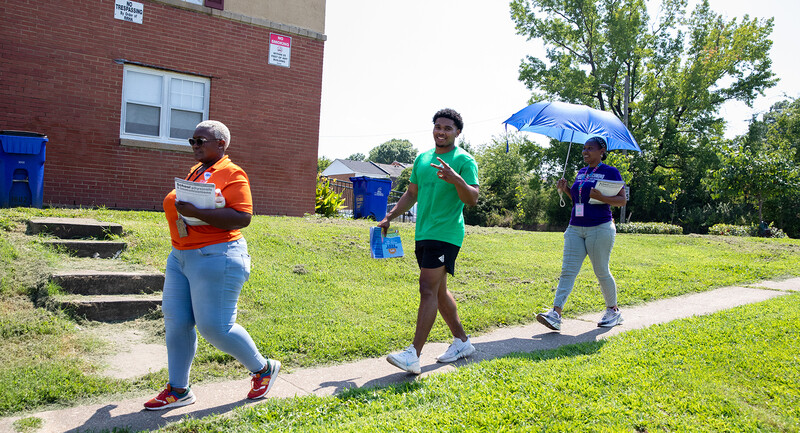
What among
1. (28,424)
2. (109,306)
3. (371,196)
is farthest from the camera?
(371,196)

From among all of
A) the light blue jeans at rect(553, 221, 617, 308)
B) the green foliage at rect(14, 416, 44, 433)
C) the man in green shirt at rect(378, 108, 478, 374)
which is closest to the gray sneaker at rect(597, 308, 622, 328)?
the light blue jeans at rect(553, 221, 617, 308)

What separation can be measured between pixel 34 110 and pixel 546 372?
10.8 m

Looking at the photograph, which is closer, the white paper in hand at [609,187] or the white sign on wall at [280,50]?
the white paper in hand at [609,187]

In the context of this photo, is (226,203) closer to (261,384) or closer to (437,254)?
(261,384)

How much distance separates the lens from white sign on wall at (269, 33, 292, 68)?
13016 millimetres

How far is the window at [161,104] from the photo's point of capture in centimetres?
1163

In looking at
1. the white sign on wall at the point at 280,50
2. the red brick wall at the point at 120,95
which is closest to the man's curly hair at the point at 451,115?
the red brick wall at the point at 120,95

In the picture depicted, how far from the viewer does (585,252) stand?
5.92 m

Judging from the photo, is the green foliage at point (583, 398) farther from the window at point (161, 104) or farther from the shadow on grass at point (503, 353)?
the window at point (161, 104)

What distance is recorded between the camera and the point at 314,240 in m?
8.91

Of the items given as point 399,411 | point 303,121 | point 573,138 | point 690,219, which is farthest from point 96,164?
point 690,219

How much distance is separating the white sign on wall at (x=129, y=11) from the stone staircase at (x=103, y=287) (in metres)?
6.43

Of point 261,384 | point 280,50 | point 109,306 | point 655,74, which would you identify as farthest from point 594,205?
point 655,74

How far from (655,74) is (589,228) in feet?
109
